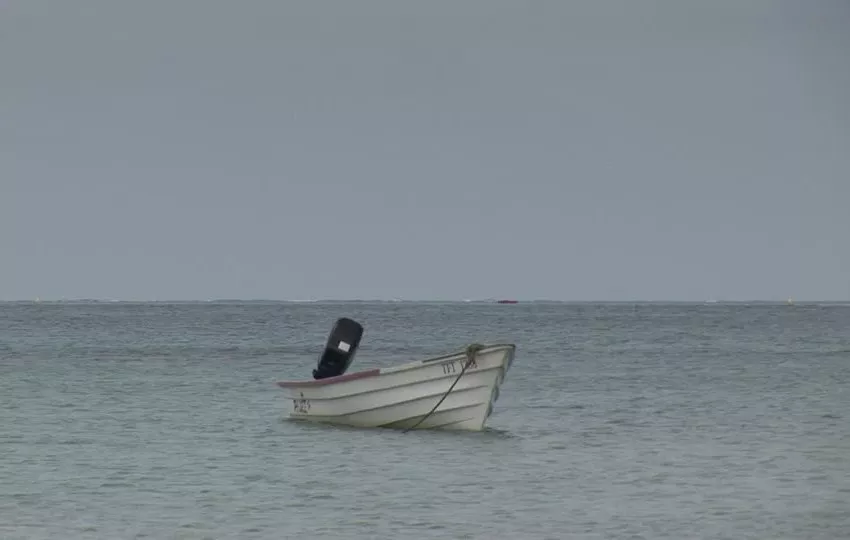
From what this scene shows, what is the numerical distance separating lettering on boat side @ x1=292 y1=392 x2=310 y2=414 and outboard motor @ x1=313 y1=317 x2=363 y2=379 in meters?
1.21

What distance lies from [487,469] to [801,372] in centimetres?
4336

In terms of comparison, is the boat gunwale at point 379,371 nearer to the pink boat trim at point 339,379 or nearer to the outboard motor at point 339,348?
the pink boat trim at point 339,379

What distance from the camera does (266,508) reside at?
27.2 metres

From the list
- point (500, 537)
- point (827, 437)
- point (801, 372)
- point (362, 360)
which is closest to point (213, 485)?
point (500, 537)

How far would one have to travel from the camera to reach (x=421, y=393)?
3781 centimetres

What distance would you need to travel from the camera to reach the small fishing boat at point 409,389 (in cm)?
3672

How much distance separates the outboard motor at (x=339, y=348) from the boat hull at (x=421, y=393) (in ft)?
1.45

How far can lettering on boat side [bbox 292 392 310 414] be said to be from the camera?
134 feet

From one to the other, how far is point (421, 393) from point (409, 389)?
35 cm

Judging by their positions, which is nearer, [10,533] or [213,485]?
[10,533]

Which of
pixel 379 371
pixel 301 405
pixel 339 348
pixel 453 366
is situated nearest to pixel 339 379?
pixel 339 348

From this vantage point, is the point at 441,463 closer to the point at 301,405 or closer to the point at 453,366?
the point at 453,366

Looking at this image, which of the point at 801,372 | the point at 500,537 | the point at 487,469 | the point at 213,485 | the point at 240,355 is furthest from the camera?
the point at 240,355

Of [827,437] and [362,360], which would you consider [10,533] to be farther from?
[362,360]
